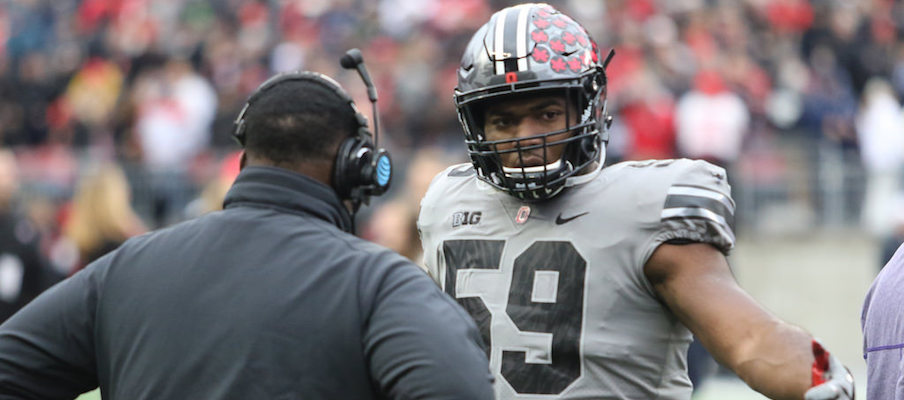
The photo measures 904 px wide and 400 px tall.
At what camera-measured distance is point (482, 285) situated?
308 cm

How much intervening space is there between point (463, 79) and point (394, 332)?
1041mm

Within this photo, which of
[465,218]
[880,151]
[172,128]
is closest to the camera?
[465,218]

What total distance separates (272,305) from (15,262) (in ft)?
16.7

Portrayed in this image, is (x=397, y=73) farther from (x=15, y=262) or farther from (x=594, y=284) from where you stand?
(x=594, y=284)

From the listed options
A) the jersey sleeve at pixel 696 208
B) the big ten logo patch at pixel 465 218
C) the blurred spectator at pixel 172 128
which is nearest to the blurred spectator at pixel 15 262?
the blurred spectator at pixel 172 128

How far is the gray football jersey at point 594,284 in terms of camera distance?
2.87 metres

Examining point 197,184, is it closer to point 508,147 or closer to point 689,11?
point 689,11

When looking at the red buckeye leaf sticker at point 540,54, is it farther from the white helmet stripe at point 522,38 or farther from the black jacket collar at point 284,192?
the black jacket collar at point 284,192

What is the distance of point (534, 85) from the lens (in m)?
3.00

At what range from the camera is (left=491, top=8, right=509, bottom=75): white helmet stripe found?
305cm

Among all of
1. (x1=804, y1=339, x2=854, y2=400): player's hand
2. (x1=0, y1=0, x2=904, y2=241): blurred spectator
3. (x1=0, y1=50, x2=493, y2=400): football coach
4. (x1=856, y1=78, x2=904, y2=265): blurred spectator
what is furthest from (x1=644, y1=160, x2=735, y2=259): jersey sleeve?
(x1=856, y1=78, x2=904, y2=265): blurred spectator

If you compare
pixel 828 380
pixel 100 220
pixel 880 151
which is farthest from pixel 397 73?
pixel 828 380

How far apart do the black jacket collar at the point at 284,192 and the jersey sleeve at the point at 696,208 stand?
2.49ft

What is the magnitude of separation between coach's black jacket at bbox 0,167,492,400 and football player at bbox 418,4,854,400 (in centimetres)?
58
